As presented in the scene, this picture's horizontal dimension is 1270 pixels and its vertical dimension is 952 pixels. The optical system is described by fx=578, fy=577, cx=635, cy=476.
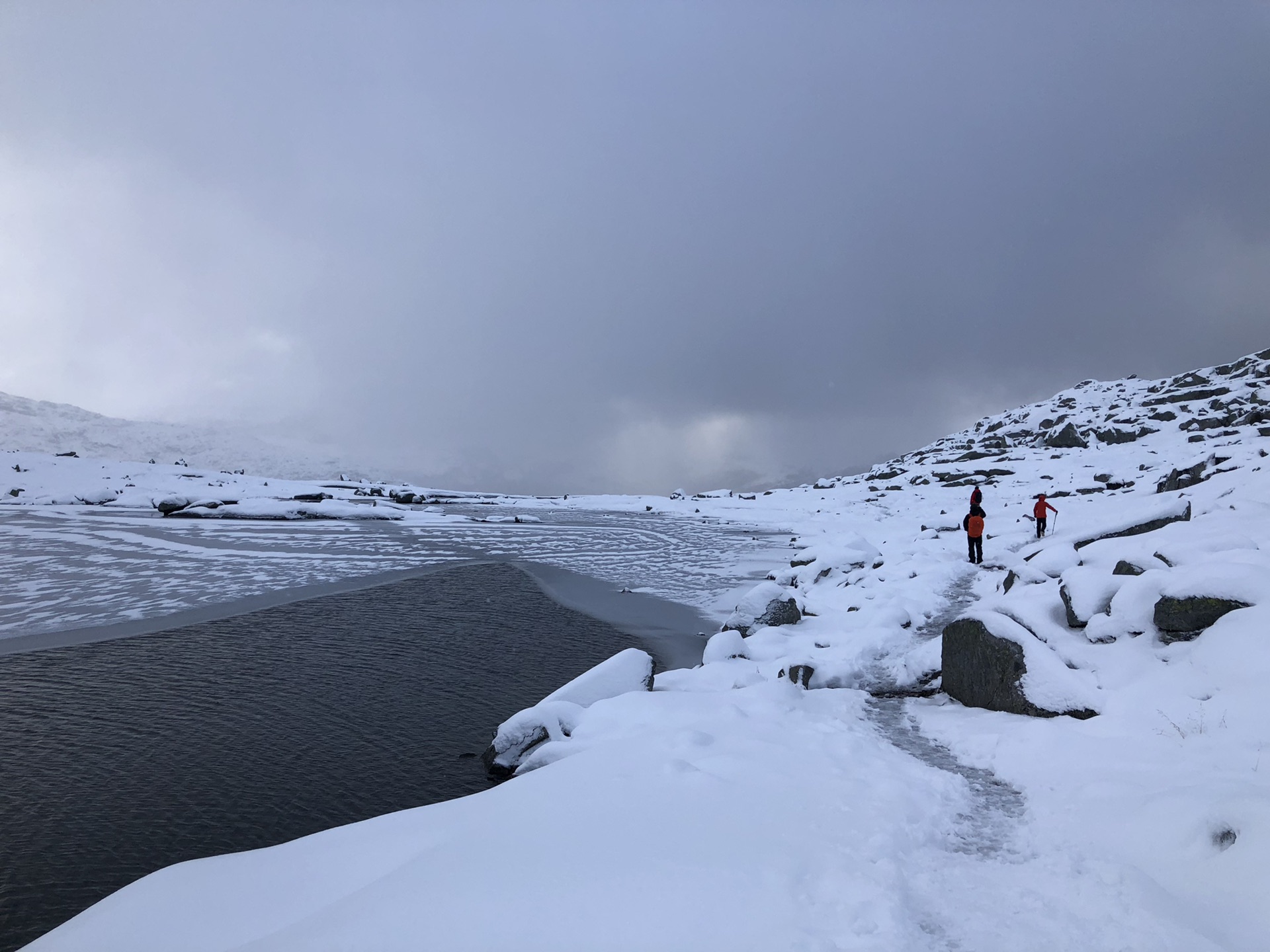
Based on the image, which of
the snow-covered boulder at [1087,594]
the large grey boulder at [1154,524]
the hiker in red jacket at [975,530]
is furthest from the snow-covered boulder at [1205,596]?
the hiker in red jacket at [975,530]

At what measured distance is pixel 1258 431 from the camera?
3584 centimetres

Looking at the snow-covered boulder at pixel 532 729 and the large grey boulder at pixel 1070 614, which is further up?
the large grey boulder at pixel 1070 614

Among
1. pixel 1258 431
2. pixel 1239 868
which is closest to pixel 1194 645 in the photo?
pixel 1239 868

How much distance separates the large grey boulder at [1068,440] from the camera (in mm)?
65500

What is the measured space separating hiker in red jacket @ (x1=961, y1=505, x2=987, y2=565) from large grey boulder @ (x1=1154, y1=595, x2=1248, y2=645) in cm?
1128

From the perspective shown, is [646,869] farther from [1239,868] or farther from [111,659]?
[111,659]


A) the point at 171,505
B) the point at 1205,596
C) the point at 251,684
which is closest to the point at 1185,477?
the point at 1205,596

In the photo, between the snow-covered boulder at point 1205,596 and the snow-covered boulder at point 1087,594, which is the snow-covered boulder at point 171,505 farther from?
the snow-covered boulder at point 1205,596

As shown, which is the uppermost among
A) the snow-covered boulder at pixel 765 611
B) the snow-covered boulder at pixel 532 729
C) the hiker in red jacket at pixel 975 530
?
the hiker in red jacket at pixel 975 530

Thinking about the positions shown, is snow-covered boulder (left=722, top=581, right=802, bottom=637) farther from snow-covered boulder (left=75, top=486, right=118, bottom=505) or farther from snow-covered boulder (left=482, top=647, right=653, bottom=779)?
snow-covered boulder (left=75, top=486, right=118, bottom=505)

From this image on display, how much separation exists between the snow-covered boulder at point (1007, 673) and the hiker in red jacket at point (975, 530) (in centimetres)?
1090

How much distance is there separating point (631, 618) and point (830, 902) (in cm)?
1286

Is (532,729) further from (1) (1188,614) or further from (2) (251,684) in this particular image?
(1) (1188,614)

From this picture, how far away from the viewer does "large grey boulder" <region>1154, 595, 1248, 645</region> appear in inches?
247
